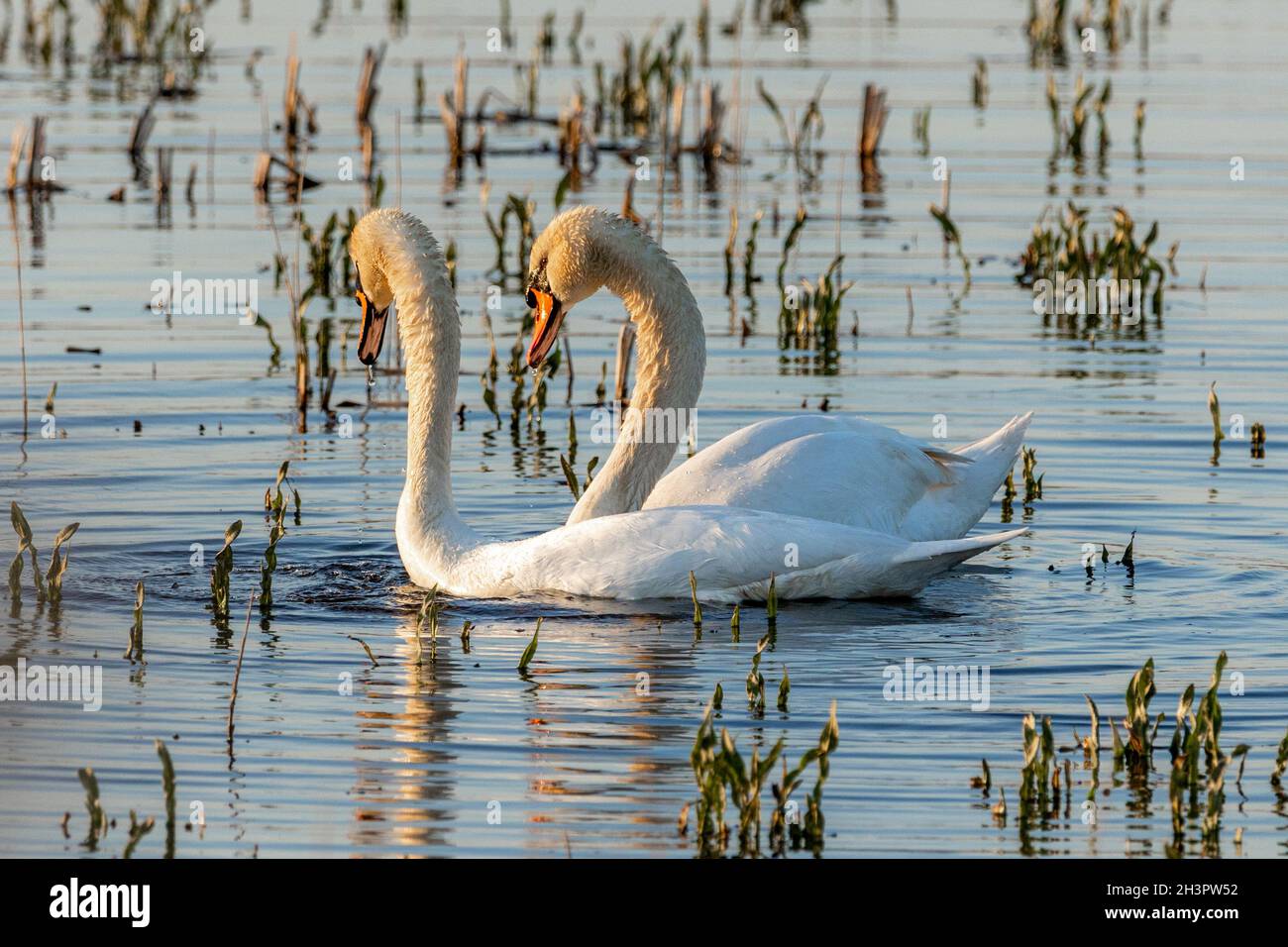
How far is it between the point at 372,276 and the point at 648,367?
48.7 inches

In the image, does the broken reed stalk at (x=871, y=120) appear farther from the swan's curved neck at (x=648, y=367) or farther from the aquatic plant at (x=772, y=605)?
the aquatic plant at (x=772, y=605)

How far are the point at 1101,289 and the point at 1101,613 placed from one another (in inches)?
274

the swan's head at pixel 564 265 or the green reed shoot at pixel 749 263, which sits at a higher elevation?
the green reed shoot at pixel 749 263

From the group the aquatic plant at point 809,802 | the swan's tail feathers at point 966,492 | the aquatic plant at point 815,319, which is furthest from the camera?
the aquatic plant at point 815,319

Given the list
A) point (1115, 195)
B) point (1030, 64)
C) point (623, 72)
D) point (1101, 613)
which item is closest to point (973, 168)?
point (1115, 195)

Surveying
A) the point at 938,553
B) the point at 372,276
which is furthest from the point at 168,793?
the point at 372,276

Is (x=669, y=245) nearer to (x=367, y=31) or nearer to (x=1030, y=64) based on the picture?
(x=1030, y=64)

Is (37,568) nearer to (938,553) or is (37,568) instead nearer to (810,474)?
(810,474)

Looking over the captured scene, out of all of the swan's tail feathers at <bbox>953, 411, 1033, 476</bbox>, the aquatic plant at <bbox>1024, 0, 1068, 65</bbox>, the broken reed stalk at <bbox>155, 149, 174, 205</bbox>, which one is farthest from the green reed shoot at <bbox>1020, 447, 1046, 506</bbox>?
the aquatic plant at <bbox>1024, 0, 1068, 65</bbox>

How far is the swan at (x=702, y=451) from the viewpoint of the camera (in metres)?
8.98

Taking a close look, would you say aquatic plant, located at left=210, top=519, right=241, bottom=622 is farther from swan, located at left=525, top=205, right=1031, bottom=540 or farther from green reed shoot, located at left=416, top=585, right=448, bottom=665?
swan, located at left=525, top=205, right=1031, bottom=540

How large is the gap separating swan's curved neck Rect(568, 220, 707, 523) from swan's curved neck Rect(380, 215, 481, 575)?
592mm

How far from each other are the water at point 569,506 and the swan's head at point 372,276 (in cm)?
95

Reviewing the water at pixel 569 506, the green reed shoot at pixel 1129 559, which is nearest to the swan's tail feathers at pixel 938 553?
the water at pixel 569 506
